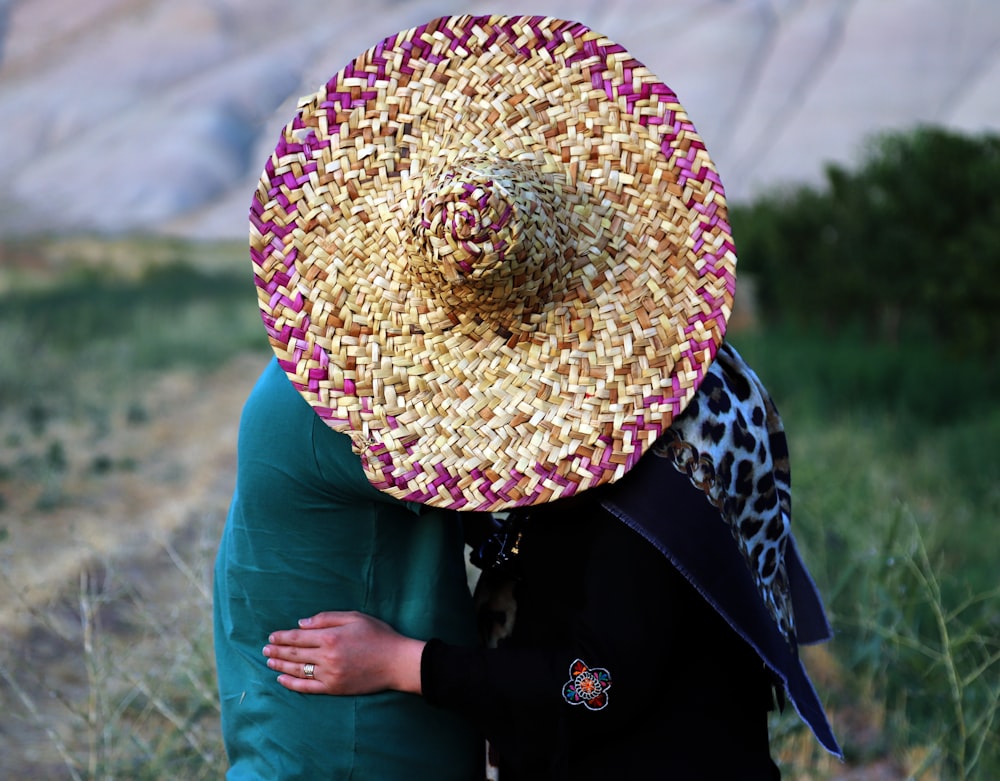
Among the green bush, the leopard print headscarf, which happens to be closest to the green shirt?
the leopard print headscarf

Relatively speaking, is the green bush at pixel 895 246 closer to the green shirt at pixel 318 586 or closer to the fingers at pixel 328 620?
the green shirt at pixel 318 586

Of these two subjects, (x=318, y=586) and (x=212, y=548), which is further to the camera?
(x=212, y=548)

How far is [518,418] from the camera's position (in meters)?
1.57

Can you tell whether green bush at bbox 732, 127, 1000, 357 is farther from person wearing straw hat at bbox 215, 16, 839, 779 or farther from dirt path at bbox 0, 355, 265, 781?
person wearing straw hat at bbox 215, 16, 839, 779

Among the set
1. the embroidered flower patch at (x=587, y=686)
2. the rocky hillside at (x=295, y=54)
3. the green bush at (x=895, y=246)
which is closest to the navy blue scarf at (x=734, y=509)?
the embroidered flower patch at (x=587, y=686)

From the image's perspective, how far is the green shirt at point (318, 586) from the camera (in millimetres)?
1592

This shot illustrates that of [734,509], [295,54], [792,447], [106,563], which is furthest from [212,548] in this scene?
[295,54]

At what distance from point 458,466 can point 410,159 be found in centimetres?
46

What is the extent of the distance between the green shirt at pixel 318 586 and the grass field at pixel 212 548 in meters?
0.93

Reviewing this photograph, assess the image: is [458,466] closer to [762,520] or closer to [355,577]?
[355,577]

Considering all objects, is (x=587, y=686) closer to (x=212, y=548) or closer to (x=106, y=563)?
(x=106, y=563)

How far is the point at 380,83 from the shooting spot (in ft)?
5.32

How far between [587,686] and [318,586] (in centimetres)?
43

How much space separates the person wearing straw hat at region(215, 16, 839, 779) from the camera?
151cm
